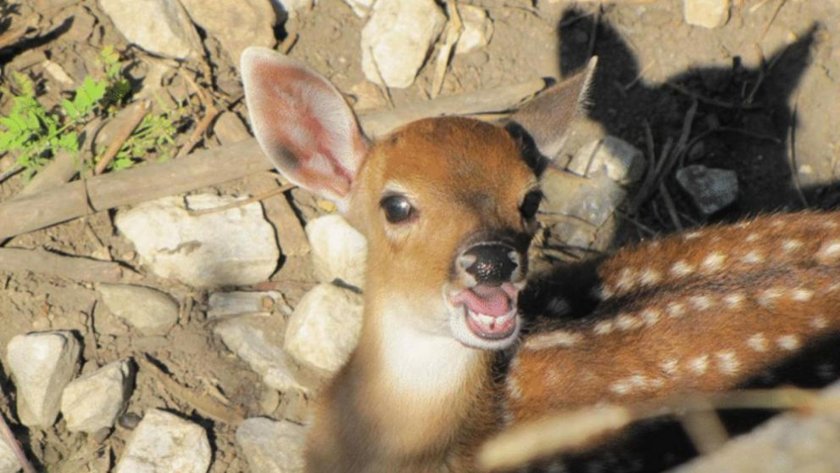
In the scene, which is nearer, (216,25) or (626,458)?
(626,458)

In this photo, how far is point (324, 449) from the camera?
3.36 meters

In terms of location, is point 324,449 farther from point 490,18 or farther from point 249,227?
point 490,18

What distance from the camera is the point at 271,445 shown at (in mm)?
3957

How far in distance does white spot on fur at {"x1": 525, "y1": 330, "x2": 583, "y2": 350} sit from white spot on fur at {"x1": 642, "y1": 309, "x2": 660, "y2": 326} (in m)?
0.20

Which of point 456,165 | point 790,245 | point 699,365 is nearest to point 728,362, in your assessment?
point 699,365

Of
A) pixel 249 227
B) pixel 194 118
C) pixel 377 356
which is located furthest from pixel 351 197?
pixel 194 118

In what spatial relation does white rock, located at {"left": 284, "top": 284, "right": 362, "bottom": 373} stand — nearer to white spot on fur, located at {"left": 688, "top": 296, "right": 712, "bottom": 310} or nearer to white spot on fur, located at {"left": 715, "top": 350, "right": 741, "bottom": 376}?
white spot on fur, located at {"left": 688, "top": 296, "right": 712, "bottom": 310}

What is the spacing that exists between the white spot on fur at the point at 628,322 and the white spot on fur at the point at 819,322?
490mm

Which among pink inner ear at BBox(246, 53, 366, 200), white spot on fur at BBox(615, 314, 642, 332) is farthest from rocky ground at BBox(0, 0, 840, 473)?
pink inner ear at BBox(246, 53, 366, 200)

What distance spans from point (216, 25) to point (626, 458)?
233 cm

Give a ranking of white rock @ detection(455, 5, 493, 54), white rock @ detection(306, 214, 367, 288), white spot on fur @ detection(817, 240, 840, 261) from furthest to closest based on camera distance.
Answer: white rock @ detection(455, 5, 493, 54)
white rock @ detection(306, 214, 367, 288)
white spot on fur @ detection(817, 240, 840, 261)

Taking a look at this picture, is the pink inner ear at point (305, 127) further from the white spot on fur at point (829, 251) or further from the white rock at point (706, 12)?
the white rock at point (706, 12)

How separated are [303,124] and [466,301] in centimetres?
72

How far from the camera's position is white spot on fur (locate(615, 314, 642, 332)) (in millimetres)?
3512
